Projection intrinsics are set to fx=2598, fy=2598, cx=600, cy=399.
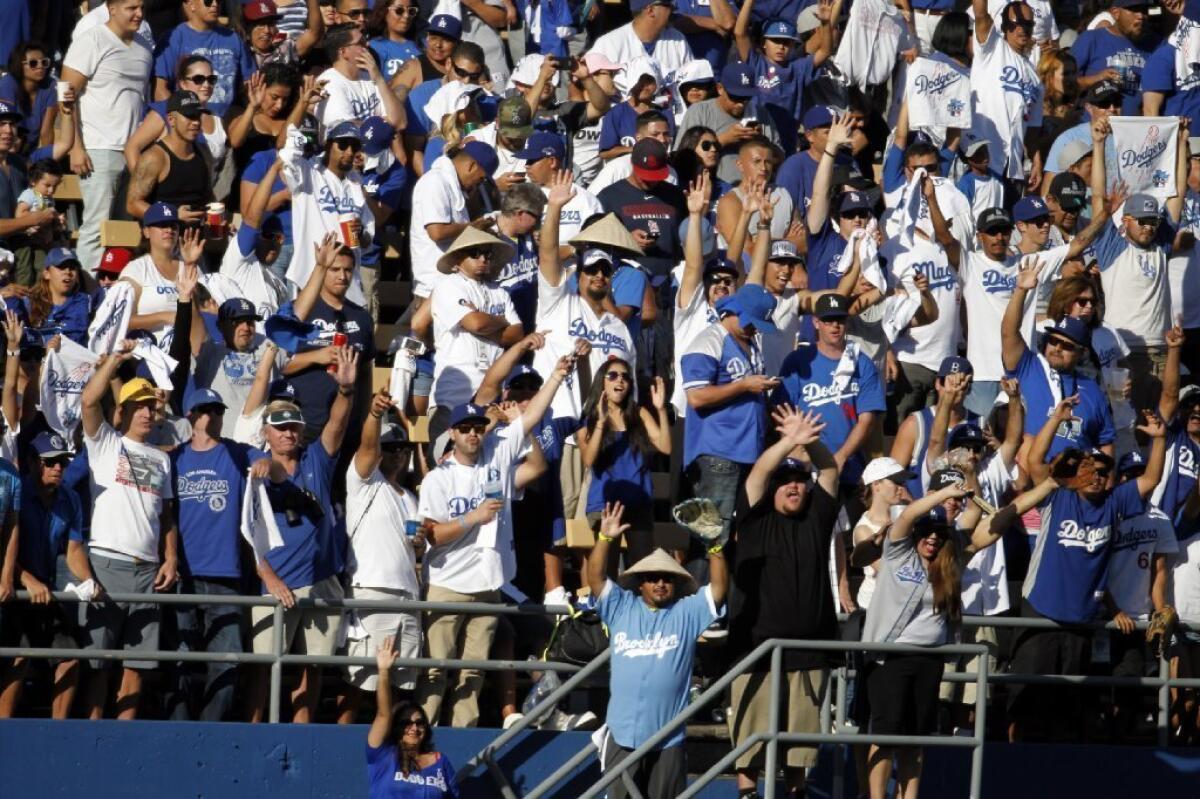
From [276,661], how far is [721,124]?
588cm

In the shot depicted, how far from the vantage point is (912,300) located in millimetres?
16250

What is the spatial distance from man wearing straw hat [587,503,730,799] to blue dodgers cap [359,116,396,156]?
170 inches

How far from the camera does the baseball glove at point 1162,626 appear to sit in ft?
48.7

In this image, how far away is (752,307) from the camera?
14938 millimetres

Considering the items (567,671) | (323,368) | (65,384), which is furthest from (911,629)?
(65,384)

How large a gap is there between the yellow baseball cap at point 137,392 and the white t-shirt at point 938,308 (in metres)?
4.97

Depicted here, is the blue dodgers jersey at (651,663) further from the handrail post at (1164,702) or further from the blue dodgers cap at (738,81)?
the blue dodgers cap at (738,81)

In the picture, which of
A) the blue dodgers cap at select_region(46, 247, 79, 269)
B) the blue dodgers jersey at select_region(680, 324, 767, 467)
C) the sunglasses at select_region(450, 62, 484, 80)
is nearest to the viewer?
the blue dodgers jersey at select_region(680, 324, 767, 467)

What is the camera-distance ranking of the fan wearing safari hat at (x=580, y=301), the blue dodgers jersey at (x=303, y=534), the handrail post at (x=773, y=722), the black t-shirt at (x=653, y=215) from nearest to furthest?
the handrail post at (x=773, y=722) → the blue dodgers jersey at (x=303, y=534) → the fan wearing safari hat at (x=580, y=301) → the black t-shirt at (x=653, y=215)

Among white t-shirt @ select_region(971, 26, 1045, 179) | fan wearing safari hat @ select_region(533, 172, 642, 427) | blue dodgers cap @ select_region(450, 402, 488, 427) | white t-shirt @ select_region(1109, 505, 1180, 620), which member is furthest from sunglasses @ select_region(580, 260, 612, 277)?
white t-shirt @ select_region(971, 26, 1045, 179)

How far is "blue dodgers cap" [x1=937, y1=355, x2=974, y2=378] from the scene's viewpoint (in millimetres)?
15375

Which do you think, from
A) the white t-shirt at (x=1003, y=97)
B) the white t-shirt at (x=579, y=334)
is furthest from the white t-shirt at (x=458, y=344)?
the white t-shirt at (x=1003, y=97)

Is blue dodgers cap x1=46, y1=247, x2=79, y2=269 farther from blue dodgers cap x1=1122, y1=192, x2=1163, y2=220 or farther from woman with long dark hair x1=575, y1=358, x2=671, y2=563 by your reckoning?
blue dodgers cap x1=1122, y1=192, x2=1163, y2=220

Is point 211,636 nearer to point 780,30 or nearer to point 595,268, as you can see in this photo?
point 595,268
